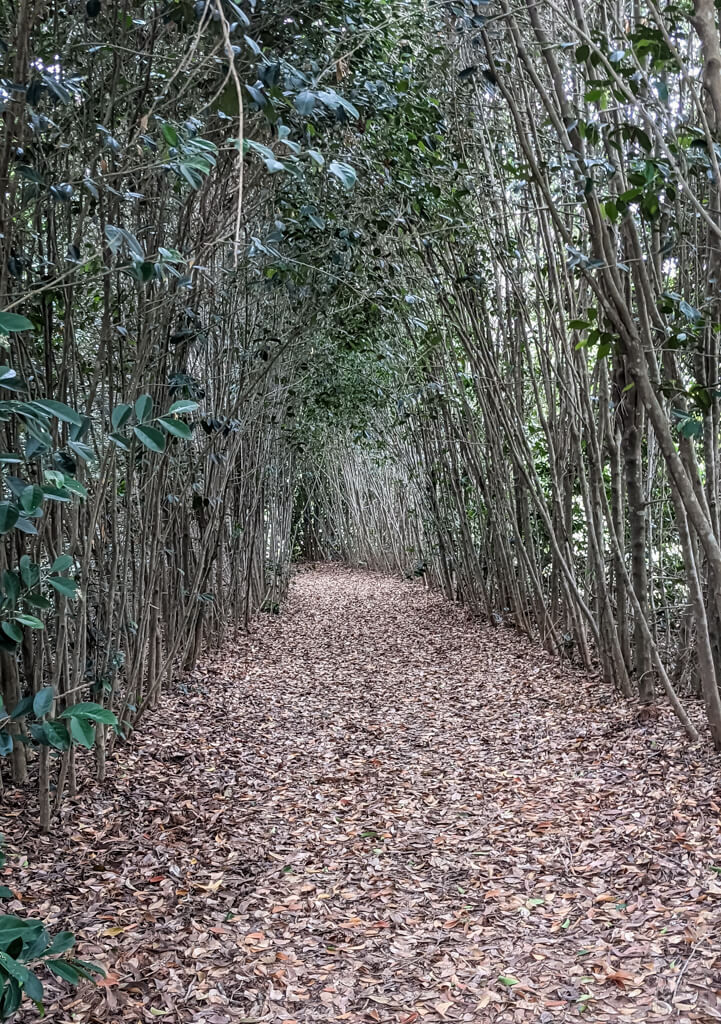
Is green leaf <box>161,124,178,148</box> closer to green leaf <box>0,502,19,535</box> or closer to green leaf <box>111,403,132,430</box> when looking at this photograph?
green leaf <box>111,403,132,430</box>

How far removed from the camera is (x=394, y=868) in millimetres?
2973

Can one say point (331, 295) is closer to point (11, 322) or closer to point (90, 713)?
point (11, 322)

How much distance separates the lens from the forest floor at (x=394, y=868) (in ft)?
7.10

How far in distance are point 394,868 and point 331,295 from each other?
186 inches

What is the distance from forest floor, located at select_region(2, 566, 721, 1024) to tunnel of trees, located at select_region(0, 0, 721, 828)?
0.35 metres

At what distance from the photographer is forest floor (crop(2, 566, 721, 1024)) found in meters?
2.16

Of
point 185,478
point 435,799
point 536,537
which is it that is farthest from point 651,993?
point 536,537

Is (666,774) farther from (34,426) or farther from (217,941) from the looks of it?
(34,426)

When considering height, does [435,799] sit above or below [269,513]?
below

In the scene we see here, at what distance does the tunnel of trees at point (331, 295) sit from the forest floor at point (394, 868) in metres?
0.35

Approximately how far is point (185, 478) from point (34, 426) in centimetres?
372

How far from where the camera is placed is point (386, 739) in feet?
15.4

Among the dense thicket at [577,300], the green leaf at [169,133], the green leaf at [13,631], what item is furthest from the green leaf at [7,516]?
the dense thicket at [577,300]

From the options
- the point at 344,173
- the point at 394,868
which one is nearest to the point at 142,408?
the point at 344,173
